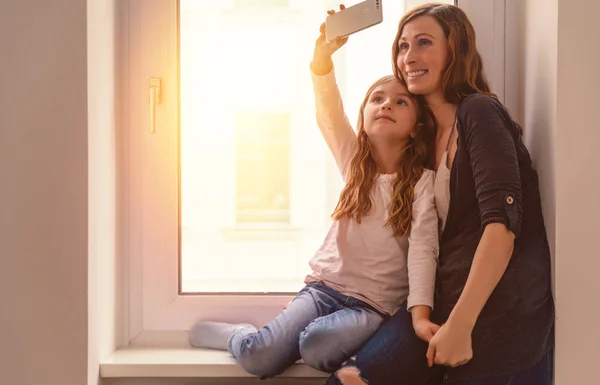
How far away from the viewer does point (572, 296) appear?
1.14 metres

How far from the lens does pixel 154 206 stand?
142 centimetres

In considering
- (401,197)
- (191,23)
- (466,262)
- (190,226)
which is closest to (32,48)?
(191,23)

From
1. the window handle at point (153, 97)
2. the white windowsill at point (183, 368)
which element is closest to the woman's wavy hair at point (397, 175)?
the white windowsill at point (183, 368)

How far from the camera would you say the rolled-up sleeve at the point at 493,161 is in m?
1.08

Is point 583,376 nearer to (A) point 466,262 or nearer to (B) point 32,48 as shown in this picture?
(A) point 466,262

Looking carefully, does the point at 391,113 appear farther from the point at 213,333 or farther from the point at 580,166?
the point at 213,333

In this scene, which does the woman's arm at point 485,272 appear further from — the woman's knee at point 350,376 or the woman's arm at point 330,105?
the woman's arm at point 330,105

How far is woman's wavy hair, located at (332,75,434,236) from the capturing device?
1279 millimetres

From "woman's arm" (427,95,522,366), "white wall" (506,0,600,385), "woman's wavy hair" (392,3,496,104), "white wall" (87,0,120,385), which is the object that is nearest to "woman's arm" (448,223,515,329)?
"woman's arm" (427,95,522,366)

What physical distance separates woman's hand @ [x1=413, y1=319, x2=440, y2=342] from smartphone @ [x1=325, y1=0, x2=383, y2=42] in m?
0.56

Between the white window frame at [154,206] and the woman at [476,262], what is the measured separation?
0.38 meters

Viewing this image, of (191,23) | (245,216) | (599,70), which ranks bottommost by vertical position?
(245,216)

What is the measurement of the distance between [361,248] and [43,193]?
1.98 ft

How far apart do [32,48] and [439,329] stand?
88 cm
